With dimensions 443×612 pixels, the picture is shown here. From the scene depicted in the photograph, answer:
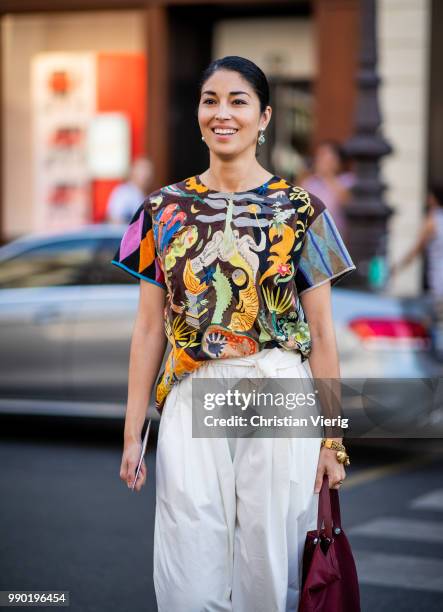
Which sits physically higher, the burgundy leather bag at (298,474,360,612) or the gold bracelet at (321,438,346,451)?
the gold bracelet at (321,438,346,451)

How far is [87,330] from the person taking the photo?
327 inches

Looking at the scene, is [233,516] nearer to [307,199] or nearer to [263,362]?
[263,362]

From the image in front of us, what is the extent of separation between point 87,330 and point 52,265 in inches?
28.9

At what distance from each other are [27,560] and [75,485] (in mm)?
1574

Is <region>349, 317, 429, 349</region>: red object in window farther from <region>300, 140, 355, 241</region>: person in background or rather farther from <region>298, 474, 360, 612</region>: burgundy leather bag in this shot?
<region>298, 474, 360, 612</region>: burgundy leather bag

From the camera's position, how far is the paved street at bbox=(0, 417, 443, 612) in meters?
5.20

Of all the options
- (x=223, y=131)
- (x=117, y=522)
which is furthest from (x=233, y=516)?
(x=117, y=522)

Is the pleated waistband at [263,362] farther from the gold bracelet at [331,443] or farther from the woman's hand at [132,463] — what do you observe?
the woman's hand at [132,463]

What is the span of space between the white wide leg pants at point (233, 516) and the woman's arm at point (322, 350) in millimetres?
72

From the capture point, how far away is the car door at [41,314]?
839 cm

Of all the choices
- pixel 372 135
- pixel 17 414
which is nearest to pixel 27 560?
pixel 17 414

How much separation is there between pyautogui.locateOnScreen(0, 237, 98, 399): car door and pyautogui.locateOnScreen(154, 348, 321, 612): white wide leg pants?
16.5 feet

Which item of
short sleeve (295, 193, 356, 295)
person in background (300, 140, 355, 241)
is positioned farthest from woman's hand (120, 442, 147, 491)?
person in background (300, 140, 355, 241)

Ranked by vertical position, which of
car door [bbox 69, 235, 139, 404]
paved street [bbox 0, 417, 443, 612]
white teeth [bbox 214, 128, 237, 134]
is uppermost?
white teeth [bbox 214, 128, 237, 134]
